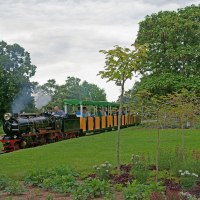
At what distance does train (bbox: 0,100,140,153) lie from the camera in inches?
857

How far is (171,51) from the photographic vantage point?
39938 mm

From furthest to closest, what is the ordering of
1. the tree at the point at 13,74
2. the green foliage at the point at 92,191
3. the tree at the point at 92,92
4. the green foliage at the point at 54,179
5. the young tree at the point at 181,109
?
the tree at the point at 92,92 < the tree at the point at 13,74 < the young tree at the point at 181,109 < the green foliage at the point at 54,179 < the green foliage at the point at 92,191

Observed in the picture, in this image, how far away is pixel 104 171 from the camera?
33.3 ft

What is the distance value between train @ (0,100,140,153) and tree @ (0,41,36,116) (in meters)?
15.9

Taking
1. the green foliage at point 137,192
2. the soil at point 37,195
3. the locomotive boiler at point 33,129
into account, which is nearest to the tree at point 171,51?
the locomotive boiler at point 33,129

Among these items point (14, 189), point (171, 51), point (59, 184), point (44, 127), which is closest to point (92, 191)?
point (59, 184)

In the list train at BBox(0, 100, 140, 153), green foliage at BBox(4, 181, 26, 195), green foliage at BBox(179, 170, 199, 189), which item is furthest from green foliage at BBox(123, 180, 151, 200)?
train at BBox(0, 100, 140, 153)

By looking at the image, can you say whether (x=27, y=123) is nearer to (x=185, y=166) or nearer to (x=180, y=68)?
(x=185, y=166)

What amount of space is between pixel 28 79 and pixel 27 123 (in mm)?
29281

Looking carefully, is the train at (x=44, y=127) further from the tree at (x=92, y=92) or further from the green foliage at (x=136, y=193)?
the tree at (x=92, y=92)

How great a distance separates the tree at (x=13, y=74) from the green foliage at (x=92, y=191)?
3863cm

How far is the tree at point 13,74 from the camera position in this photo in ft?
158

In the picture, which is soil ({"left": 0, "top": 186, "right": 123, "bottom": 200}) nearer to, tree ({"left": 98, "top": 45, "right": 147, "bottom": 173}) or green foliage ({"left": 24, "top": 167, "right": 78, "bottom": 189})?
green foliage ({"left": 24, "top": 167, "right": 78, "bottom": 189})

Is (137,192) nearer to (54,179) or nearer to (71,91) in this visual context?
(54,179)
